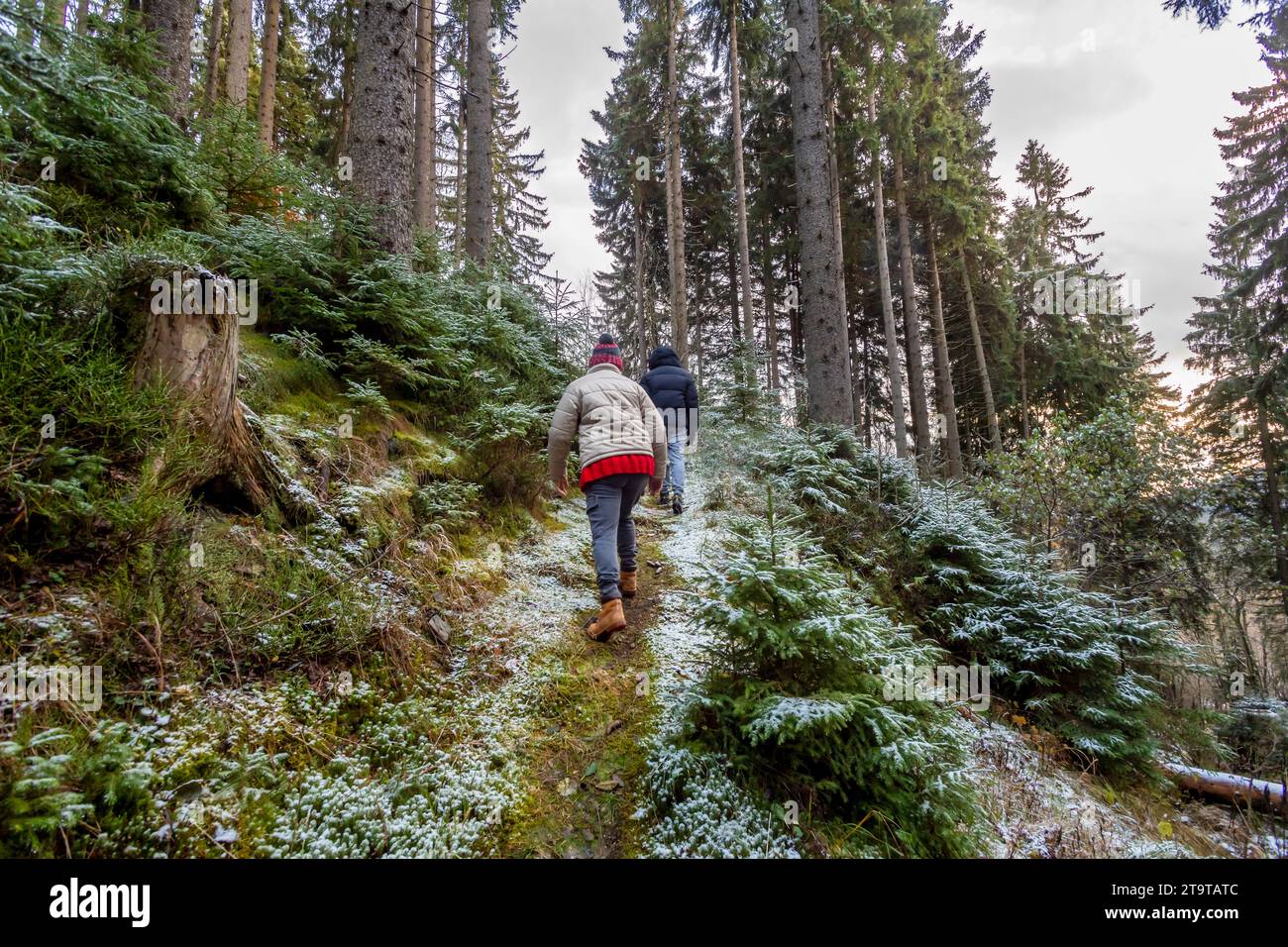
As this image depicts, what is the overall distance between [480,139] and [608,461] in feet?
35.7

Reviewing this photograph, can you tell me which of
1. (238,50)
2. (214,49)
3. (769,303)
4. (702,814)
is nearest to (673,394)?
(702,814)

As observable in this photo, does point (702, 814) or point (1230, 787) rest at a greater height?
point (702, 814)

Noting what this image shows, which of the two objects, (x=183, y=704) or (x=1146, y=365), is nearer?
(x=183, y=704)

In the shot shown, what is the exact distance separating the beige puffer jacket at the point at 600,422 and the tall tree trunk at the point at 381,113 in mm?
3456

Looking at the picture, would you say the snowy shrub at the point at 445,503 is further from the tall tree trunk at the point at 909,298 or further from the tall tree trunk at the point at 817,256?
the tall tree trunk at the point at 909,298

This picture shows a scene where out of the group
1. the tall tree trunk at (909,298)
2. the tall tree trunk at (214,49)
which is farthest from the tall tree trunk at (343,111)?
the tall tree trunk at (909,298)

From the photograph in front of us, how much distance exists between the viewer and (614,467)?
3.78 m

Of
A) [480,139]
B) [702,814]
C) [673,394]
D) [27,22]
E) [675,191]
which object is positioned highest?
[675,191]

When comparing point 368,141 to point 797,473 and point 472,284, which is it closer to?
point 472,284

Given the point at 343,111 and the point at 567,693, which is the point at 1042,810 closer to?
the point at 567,693

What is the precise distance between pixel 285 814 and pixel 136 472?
6.28ft

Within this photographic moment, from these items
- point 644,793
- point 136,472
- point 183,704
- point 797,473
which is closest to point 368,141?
point 136,472

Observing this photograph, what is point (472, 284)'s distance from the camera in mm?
7488

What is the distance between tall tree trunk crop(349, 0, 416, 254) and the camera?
561 centimetres
